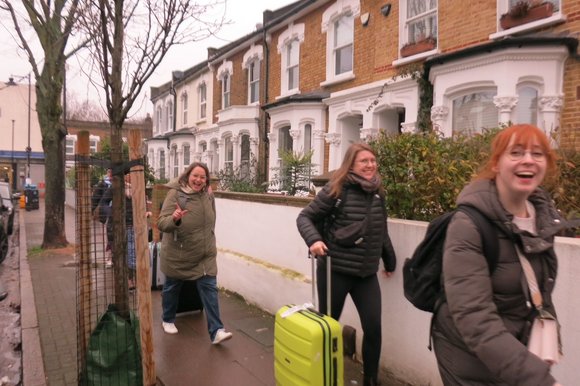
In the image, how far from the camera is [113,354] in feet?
11.5

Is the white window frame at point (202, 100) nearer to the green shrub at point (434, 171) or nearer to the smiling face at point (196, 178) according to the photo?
the smiling face at point (196, 178)

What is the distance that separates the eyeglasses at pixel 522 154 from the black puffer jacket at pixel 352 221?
1.50 meters

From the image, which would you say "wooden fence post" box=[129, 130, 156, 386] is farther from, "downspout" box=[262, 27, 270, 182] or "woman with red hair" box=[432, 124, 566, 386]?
"downspout" box=[262, 27, 270, 182]

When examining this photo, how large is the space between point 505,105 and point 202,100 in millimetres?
16061

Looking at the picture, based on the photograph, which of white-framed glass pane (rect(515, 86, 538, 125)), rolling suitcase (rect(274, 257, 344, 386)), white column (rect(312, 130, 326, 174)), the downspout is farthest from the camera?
the downspout

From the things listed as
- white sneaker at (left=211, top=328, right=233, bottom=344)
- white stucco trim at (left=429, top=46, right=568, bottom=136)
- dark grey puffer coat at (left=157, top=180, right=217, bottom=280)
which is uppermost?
white stucco trim at (left=429, top=46, right=568, bottom=136)

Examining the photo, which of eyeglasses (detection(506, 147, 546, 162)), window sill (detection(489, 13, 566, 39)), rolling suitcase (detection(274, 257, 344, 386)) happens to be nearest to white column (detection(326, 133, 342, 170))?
window sill (detection(489, 13, 566, 39))

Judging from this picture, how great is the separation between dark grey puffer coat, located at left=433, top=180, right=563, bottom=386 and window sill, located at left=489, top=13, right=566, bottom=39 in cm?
690

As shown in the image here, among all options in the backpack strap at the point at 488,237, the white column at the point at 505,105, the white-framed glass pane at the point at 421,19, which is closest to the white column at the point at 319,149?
the white-framed glass pane at the point at 421,19

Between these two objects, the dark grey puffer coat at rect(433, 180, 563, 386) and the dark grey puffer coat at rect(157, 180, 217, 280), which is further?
the dark grey puffer coat at rect(157, 180, 217, 280)

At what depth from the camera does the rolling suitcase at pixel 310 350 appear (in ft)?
8.41

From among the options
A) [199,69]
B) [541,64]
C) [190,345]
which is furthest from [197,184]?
[199,69]

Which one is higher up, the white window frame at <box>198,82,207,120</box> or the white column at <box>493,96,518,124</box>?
the white window frame at <box>198,82,207,120</box>

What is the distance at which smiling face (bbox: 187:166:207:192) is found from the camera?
14.9 ft
